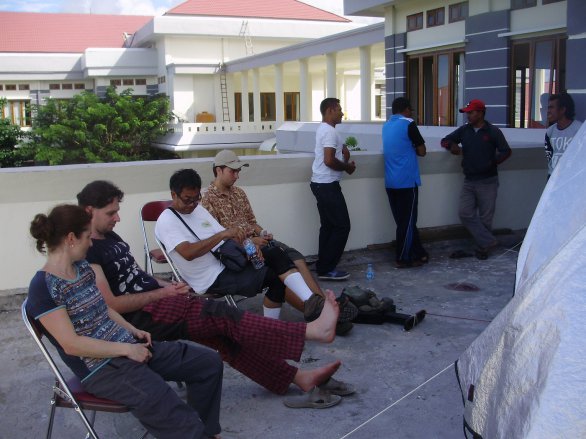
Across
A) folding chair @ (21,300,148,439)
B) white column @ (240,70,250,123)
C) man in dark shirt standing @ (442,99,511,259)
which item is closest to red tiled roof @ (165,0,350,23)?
white column @ (240,70,250,123)

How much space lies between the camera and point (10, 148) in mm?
29984

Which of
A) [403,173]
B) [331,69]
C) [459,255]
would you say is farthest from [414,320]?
[331,69]

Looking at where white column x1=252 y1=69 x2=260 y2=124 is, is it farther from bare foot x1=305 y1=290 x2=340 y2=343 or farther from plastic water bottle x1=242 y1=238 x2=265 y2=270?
bare foot x1=305 y1=290 x2=340 y2=343

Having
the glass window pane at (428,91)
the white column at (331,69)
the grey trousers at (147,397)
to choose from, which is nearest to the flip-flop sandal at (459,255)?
the grey trousers at (147,397)

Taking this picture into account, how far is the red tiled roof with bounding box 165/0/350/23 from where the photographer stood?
33531mm

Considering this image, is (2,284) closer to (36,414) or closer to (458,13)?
(36,414)

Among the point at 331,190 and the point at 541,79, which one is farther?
the point at 541,79

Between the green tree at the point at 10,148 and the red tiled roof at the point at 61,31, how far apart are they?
8.48 m

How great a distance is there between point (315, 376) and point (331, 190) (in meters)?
2.80

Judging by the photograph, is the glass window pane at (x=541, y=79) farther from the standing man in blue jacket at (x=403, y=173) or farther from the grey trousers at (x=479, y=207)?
the standing man in blue jacket at (x=403, y=173)

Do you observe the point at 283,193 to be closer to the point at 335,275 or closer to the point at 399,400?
the point at 335,275

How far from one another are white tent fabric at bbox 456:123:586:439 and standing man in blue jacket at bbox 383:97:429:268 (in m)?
3.69

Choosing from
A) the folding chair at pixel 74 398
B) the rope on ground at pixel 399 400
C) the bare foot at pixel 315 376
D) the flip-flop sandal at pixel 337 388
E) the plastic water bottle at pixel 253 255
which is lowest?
the rope on ground at pixel 399 400

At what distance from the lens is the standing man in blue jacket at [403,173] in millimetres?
6586
